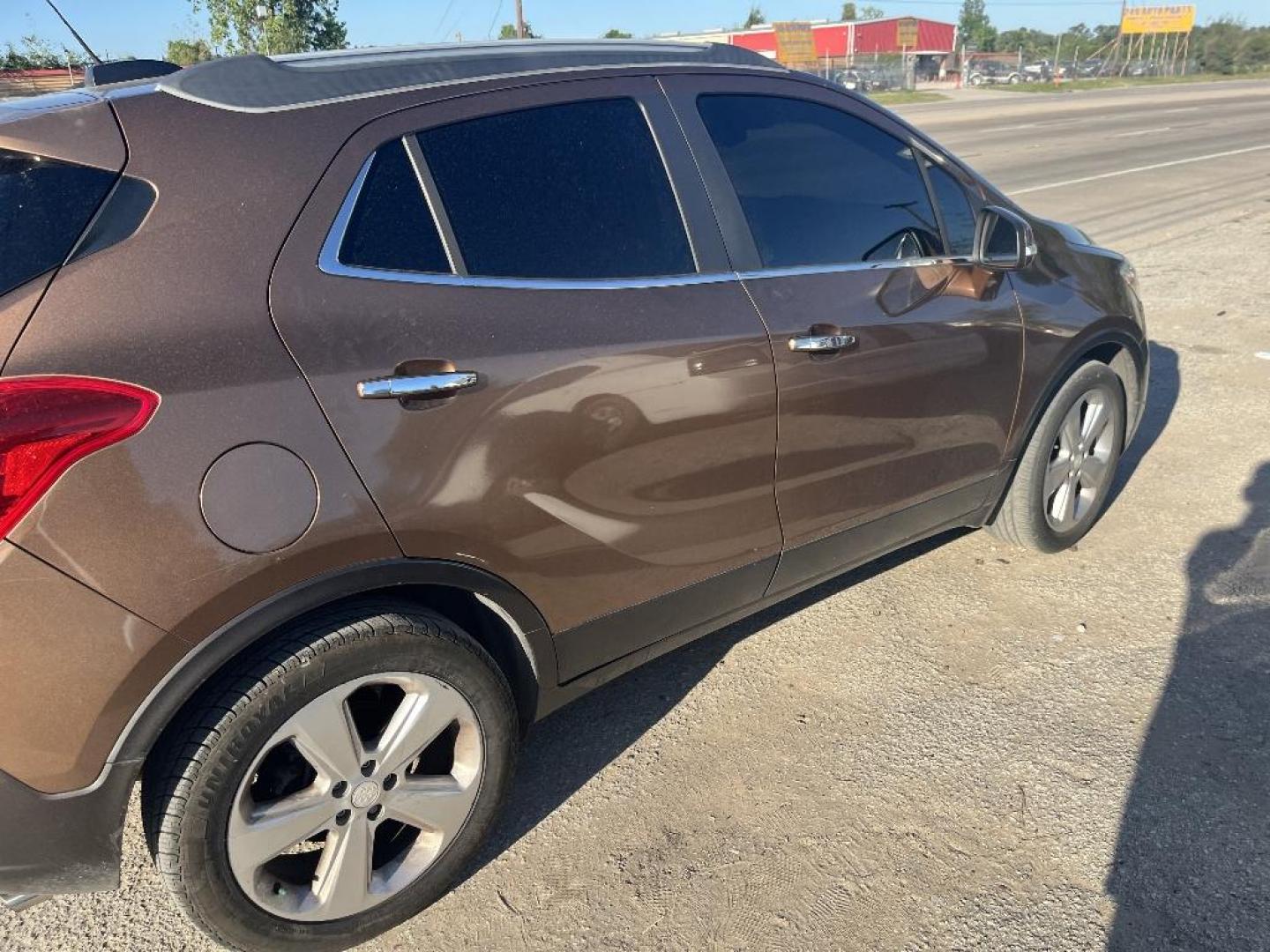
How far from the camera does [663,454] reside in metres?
2.39

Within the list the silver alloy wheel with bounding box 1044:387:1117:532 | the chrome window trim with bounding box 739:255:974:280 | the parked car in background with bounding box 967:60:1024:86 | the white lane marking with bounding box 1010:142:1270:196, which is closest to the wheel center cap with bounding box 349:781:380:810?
the chrome window trim with bounding box 739:255:974:280

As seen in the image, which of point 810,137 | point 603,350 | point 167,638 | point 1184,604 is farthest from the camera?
point 1184,604

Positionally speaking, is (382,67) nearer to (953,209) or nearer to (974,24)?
(953,209)

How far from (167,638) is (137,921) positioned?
1011 mm

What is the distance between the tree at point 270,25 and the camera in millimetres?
23953

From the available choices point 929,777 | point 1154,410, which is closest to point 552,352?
point 929,777

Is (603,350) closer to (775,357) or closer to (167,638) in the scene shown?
(775,357)

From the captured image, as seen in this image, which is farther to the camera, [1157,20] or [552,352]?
[1157,20]

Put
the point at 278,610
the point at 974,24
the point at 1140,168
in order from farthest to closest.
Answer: the point at 974,24, the point at 1140,168, the point at 278,610

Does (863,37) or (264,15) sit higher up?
(264,15)

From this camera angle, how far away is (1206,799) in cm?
258

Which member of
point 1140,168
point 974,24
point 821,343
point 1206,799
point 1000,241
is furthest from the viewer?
point 974,24

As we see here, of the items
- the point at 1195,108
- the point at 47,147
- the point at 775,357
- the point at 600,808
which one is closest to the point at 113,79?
the point at 47,147

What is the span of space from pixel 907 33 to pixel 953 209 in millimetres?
82504
